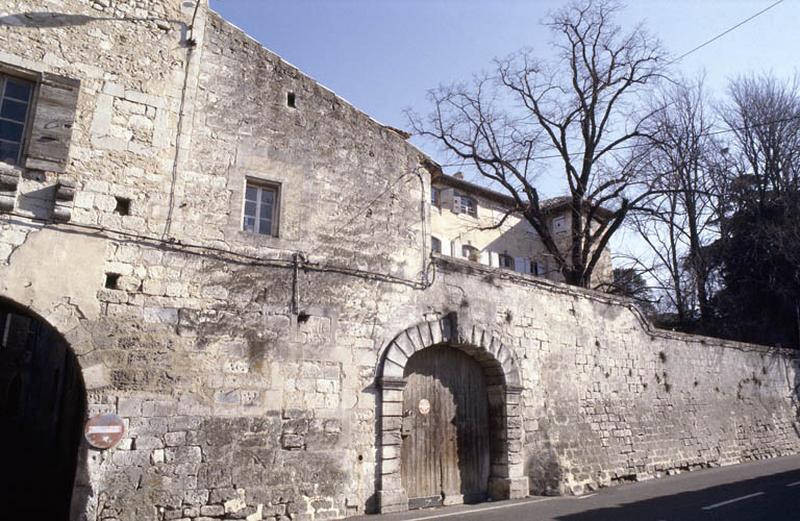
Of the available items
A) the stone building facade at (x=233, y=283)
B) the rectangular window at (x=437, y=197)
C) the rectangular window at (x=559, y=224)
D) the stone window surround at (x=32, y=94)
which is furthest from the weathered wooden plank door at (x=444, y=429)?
the rectangular window at (x=559, y=224)

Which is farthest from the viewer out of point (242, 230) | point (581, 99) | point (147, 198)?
point (581, 99)

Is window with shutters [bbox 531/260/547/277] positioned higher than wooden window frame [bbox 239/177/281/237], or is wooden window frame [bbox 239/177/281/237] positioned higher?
window with shutters [bbox 531/260/547/277]

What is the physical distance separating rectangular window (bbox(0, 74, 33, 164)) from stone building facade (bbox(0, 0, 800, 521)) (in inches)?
3.8

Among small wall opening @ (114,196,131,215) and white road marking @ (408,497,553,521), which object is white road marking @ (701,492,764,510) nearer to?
white road marking @ (408,497,553,521)

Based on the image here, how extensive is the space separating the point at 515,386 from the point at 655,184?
1192 cm

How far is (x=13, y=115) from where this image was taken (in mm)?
6523

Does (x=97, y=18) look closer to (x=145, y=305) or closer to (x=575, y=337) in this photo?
(x=145, y=305)

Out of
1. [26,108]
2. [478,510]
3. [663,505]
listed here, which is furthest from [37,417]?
[663,505]

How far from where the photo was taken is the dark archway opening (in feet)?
28.0

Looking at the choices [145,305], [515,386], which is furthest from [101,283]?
[515,386]

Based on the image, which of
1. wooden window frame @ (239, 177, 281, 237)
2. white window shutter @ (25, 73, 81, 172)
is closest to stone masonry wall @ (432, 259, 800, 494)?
wooden window frame @ (239, 177, 281, 237)

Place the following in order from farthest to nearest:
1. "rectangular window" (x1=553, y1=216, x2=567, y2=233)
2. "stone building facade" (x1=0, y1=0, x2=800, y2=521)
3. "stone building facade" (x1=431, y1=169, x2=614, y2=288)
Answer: "rectangular window" (x1=553, y1=216, x2=567, y2=233) → "stone building facade" (x1=431, y1=169, x2=614, y2=288) → "stone building facade" (x1=0, y1=0, x2=800, y2=521)

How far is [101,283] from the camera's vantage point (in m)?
6.42

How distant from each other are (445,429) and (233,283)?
166 inches
